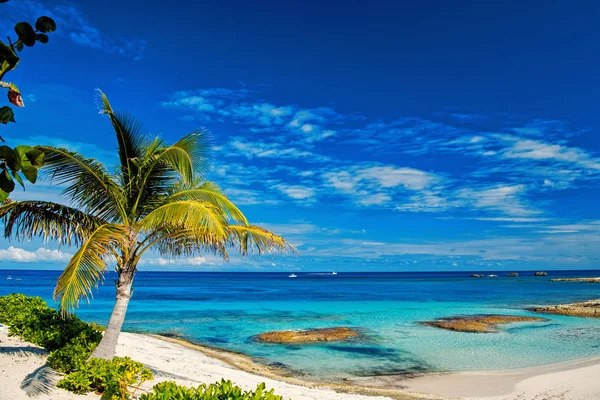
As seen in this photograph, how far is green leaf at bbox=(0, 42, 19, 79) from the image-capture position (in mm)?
1374

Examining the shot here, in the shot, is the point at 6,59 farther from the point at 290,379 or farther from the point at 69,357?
the point at 290,379

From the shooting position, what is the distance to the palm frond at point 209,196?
31.2 ft

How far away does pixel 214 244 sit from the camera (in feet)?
32.4

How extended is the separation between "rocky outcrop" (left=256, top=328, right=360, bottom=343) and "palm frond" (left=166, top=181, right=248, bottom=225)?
1551 cm

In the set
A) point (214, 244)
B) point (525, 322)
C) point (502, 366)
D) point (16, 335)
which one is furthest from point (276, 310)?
point (214, 244)

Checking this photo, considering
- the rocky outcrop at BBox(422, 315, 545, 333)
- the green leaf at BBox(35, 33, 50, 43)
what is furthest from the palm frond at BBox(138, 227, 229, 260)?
the rocky outcrop at BBox(422, 315, 545, 333)

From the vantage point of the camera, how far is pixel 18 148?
1.33m

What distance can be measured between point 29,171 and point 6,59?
43cm

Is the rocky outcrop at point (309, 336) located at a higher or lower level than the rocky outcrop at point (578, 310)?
lower

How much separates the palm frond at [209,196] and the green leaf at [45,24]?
7805 millimetres

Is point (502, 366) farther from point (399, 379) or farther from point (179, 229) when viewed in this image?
point (179, 229)

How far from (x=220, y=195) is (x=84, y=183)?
3.06 metres

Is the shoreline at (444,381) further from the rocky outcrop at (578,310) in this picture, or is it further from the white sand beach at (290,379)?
the rocky outcrop at (578,310)

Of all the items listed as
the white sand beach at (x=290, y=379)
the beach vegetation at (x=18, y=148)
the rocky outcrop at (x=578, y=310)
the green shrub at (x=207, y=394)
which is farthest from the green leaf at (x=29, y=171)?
the rocky outcrop at (x=578, y=310)
